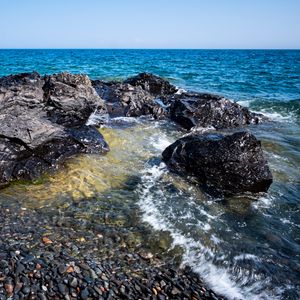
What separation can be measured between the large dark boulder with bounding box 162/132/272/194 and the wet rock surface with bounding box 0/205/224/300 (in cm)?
330

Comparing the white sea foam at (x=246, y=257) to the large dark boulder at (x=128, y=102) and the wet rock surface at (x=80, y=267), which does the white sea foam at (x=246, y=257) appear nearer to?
the wet rock surface at (x=80, y=267)

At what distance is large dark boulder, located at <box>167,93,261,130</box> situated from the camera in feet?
48.5

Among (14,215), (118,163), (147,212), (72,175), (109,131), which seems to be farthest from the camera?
(109,131)

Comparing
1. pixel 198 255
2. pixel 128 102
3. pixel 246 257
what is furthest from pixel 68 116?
pixel 246 257

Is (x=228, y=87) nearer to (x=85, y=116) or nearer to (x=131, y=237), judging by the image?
(x=85, y=116)

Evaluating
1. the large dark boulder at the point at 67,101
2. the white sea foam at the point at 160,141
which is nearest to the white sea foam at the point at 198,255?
the white sea foam at the point at 160,141

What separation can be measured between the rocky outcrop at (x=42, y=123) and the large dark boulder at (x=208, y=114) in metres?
3.88


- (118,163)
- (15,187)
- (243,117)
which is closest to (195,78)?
(243,117)

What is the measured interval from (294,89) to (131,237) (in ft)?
87.0

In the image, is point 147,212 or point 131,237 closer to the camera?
point 131,237

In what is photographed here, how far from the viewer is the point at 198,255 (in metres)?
5.73

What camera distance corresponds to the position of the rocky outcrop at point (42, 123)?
8.86 metres

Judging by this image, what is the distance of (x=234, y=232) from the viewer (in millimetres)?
6484

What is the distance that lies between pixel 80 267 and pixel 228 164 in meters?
4.87
